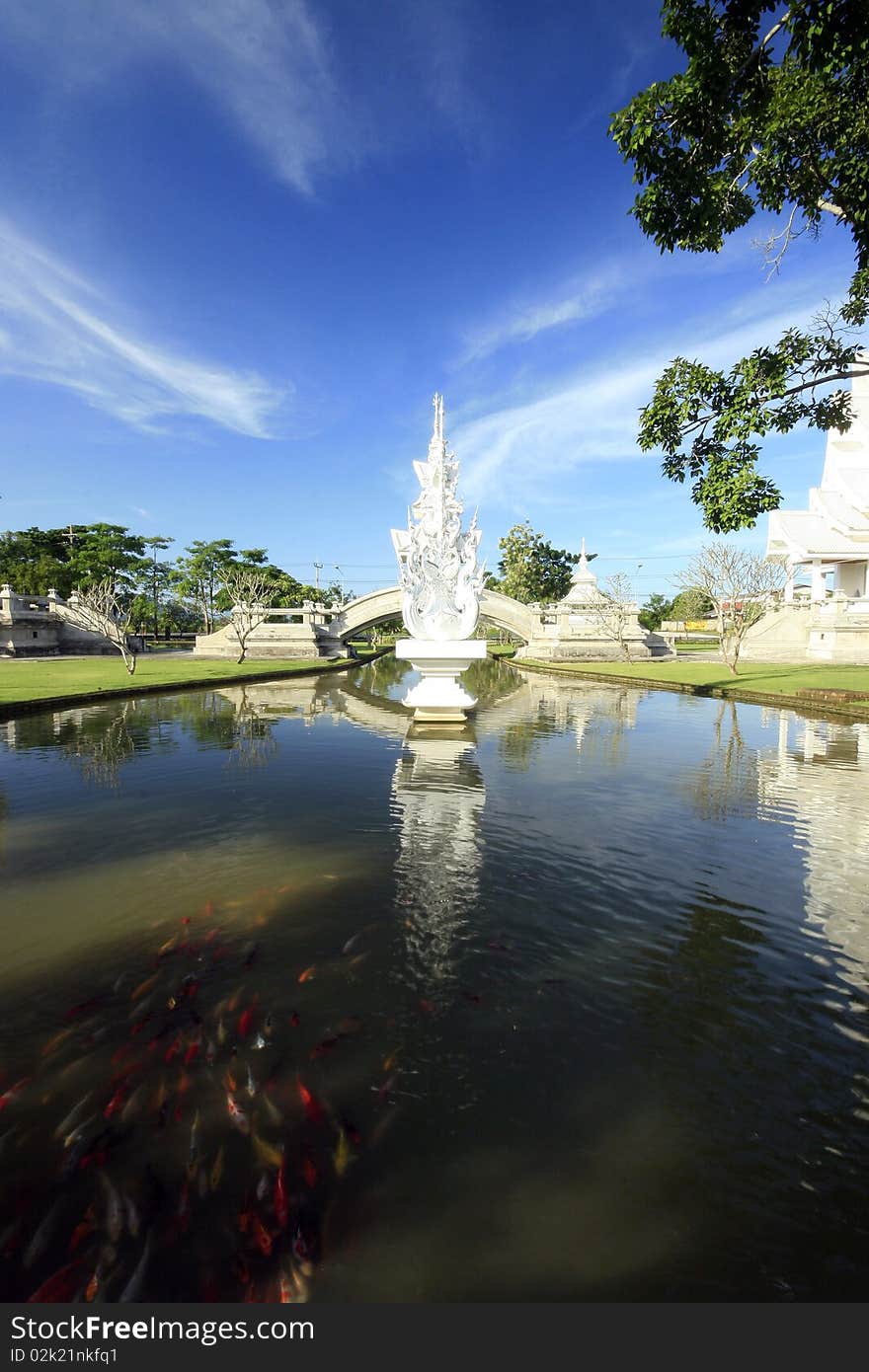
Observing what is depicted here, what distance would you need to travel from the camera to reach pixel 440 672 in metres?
16.9

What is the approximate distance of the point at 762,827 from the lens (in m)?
7.58

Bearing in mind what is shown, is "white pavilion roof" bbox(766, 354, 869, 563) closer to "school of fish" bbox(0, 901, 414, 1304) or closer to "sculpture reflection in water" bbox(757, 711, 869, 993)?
"sculpture reflection in water" bbox(757, 711, 869, 993)

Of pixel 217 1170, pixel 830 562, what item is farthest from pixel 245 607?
pixel 830 562

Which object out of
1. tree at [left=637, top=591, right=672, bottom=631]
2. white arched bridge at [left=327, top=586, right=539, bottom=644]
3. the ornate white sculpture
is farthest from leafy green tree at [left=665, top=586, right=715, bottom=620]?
the ornate white sculpture

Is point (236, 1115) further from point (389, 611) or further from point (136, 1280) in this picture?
point (389, 611)

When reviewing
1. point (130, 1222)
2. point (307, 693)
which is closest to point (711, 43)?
point (130, 1222)

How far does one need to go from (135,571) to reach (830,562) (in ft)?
219

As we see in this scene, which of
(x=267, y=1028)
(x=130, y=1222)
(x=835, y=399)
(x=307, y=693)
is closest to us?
(x=130, y=1222)

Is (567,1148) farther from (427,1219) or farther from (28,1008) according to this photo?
(28,1008)

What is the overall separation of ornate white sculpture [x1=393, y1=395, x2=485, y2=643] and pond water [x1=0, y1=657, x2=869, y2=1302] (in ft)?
31.6

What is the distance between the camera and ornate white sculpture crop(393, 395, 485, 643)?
55.7ft

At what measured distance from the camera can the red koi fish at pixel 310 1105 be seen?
2.98 metres

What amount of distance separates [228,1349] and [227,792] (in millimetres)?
7545

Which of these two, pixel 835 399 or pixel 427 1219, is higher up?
pixel 835 399
